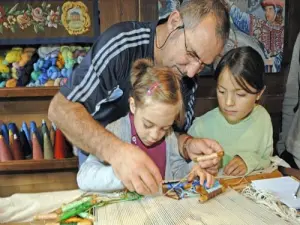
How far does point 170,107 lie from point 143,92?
4.3 inches

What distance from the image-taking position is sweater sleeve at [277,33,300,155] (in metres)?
1.93

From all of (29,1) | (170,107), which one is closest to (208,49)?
(170,107)

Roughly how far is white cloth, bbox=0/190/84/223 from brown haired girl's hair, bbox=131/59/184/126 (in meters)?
0.38

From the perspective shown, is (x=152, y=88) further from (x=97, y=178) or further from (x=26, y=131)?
(x=26, y=131)

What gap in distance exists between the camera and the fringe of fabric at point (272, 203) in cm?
92

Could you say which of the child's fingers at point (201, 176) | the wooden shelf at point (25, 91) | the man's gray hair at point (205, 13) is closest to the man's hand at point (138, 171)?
the child's fingers at point (201, 176)

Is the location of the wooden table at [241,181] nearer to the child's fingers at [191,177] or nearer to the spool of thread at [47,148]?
the child's fingers at [191,177]

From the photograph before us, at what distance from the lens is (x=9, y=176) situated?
235cm

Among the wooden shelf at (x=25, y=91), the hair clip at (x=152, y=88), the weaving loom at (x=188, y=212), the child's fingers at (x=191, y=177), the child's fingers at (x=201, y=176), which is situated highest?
the hair clip at (x=152, y=88)

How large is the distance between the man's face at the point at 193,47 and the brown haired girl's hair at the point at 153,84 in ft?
0.16

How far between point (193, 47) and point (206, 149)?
0.35 m

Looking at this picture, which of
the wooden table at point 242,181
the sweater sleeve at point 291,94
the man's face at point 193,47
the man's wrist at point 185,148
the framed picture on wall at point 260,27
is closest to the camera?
the wooden table at point 242,181

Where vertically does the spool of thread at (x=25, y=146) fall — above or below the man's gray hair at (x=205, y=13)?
below

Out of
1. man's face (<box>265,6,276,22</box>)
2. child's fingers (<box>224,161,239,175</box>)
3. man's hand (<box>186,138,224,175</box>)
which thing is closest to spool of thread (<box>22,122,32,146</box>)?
man's hand (<box>186,138,224,175</box>)
